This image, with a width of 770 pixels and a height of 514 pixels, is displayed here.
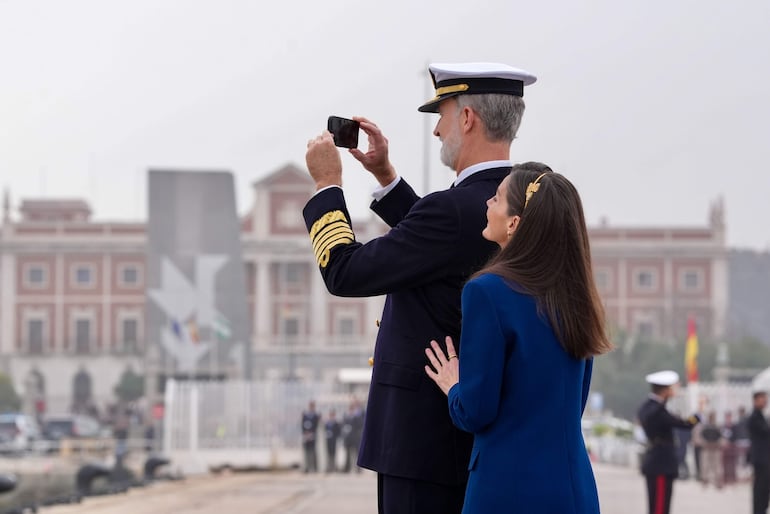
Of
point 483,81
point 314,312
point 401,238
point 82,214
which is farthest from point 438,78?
point 82,214

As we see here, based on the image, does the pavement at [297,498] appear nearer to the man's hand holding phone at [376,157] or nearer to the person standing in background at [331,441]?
the person standing in background at [331,441]

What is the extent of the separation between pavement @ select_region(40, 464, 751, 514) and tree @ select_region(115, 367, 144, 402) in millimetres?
49212

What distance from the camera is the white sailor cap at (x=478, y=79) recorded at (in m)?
2.89

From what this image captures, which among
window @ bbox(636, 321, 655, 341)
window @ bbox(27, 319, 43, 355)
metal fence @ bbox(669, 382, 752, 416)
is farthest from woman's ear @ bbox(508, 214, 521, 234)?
window @ bbox(27, 319, 43, 355)

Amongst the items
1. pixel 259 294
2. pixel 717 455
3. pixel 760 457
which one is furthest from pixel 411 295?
pixel 259 294

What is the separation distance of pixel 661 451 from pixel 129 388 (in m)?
59.9

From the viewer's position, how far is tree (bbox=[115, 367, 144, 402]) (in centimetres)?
6656

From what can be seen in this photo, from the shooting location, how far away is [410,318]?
9.32 feet

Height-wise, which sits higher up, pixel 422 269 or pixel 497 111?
pixel 497 111

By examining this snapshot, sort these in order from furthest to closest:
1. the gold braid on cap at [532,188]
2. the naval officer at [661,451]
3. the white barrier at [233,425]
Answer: the white barrier at [233,425], the naval officer at [661,451], the gold braid on cap at [532,188]

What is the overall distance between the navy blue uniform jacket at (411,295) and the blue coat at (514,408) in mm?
213

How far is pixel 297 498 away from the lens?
13.2 m

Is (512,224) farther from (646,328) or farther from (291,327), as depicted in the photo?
(646,328)

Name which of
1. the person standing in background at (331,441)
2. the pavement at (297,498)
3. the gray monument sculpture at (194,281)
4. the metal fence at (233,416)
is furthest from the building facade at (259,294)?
the pavement at (297,498)
